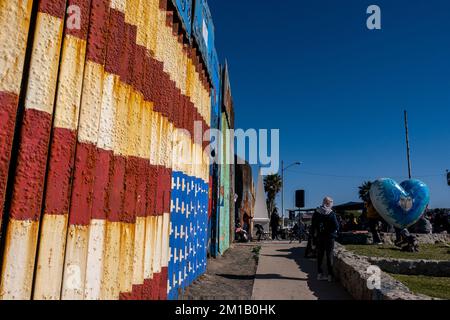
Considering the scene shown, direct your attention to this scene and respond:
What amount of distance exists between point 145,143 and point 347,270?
455 cm

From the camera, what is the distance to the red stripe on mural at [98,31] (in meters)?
2.41

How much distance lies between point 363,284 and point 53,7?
486 cm

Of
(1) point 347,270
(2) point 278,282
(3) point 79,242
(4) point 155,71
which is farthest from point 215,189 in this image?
(3) point 79,242

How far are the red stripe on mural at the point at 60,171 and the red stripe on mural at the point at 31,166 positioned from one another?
0.14 ft

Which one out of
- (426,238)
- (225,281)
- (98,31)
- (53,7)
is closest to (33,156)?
(53,7)

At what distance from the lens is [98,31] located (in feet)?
8.14

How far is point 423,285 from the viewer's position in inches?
261

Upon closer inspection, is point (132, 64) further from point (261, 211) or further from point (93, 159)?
point (261, 211)

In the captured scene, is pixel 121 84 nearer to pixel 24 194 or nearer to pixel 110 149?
pixel 110 149

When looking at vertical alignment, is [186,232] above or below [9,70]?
below

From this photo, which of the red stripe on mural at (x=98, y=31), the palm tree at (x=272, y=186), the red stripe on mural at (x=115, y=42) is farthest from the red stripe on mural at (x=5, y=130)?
the palm tree at (x=272, y=186)

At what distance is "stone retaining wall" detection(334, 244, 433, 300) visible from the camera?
12.5ft

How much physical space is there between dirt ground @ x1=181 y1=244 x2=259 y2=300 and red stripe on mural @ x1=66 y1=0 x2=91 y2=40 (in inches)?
151

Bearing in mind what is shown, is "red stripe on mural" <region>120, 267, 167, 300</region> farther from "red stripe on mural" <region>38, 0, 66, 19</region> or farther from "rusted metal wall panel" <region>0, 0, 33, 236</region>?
"red stripe on mural" <region>38, 0, 66, 19</region>
